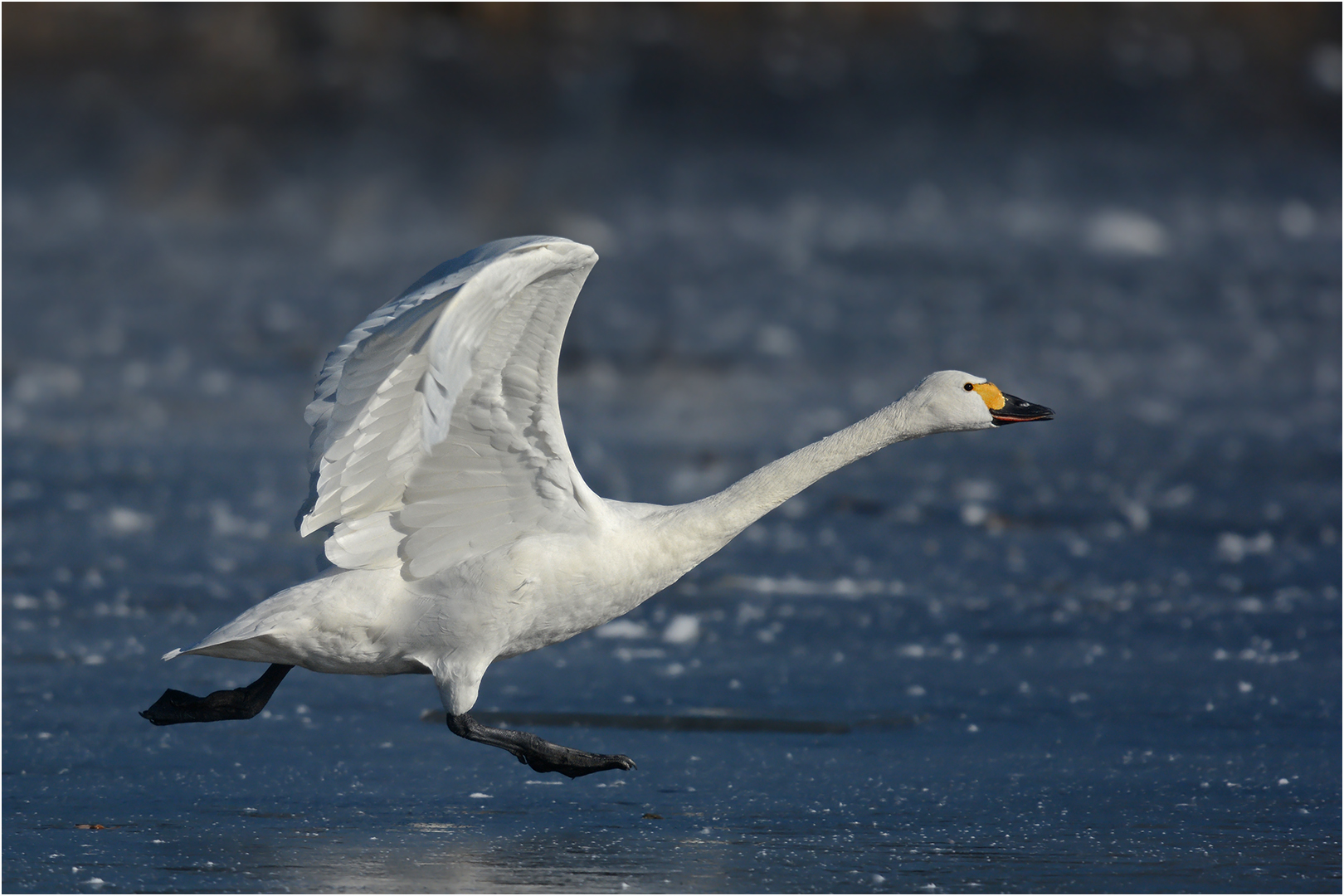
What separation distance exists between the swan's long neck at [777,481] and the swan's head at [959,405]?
0.13 feet

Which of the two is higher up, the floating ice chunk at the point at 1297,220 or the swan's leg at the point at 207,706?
the floating ice chunk at the point at 1297,220

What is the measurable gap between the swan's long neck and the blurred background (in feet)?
2.76

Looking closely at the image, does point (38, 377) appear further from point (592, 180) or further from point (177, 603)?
point (592, 180)

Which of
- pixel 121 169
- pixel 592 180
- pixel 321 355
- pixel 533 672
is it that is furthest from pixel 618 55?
pixel 533 672

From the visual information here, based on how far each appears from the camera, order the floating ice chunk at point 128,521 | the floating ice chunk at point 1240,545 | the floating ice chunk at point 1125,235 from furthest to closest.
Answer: the floating ice chunk at point 1125,235 < the floating ice chunk at point 128,521 < the floating ice chunk at point 1240,545

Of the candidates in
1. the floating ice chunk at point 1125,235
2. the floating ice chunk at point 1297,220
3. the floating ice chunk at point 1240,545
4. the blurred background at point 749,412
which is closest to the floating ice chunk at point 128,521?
the blurred background at point 749,412

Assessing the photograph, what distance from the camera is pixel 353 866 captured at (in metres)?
4.33

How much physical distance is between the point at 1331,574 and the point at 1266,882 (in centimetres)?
428

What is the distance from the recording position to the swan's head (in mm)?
5449

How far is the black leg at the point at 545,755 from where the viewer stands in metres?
4.82

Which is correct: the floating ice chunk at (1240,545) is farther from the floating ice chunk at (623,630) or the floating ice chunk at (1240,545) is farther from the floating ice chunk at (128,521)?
the floating ice chunk at (128,521)

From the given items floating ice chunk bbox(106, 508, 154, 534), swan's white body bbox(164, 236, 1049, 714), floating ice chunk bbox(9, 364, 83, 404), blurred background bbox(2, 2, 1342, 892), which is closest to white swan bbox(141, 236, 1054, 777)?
swan's white body bbox(164, 236, 1049, 714)

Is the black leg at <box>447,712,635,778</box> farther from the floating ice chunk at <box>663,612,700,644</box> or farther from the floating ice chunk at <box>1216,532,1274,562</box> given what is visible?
the floating ice chunk at <box>1216,532,1274,562</box>

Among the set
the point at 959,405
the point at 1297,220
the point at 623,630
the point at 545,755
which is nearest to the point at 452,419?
the point at 545,755
